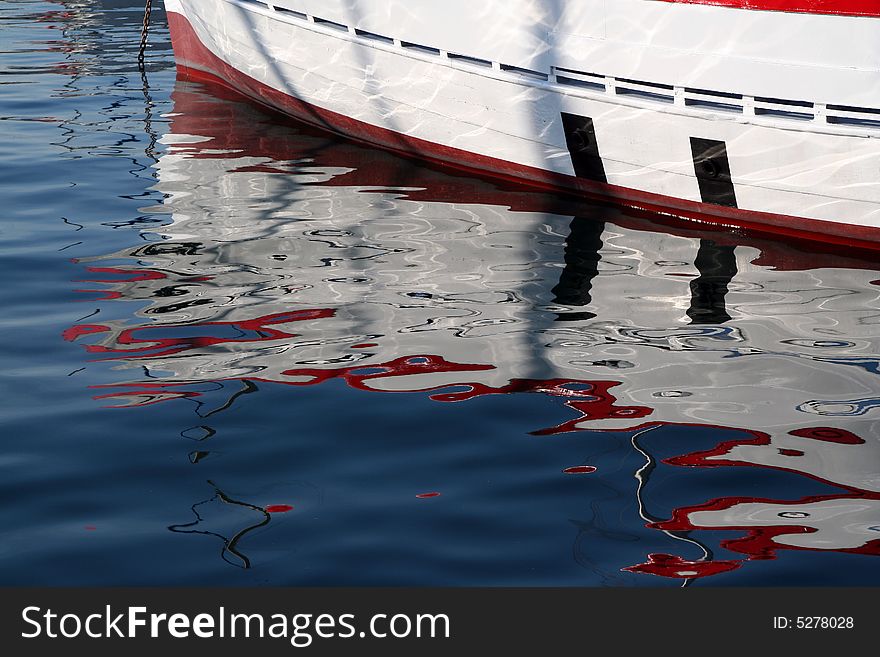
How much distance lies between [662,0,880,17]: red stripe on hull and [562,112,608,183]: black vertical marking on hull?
1.10 meters

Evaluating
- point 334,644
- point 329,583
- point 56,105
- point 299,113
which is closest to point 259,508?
point 329,583

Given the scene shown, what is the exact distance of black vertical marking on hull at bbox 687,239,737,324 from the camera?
488cm

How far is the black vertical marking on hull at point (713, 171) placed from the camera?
20.3 ft

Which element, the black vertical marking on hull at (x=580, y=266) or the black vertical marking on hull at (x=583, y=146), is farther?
the black vertical marking on hull at (x=583, y=146)

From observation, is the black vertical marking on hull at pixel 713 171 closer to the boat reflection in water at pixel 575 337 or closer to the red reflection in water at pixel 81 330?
the boat reflection in water at pixel 575 337

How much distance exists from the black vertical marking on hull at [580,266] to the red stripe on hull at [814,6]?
53.7 inches

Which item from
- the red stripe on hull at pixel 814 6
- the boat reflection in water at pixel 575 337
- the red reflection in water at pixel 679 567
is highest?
the red stripe on hull at pixel 814 6

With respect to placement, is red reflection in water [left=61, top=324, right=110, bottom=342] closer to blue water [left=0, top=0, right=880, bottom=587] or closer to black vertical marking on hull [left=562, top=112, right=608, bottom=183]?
blue water [left=0, top=0, right=880, bottom=587]

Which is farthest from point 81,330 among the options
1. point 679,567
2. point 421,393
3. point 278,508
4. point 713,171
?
point 713,171

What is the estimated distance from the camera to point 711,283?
534cm

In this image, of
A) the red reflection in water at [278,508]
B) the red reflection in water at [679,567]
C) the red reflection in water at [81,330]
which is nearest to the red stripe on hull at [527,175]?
the red reflection in water at [81,330]

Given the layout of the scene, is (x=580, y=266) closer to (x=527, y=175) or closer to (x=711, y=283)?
(x=711, y=283)

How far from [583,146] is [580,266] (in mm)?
1385

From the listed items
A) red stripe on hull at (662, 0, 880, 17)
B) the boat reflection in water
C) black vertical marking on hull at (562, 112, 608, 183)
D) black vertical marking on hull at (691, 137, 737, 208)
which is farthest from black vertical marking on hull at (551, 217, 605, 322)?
red stripe on hull at (662, 0, 880, 17)
